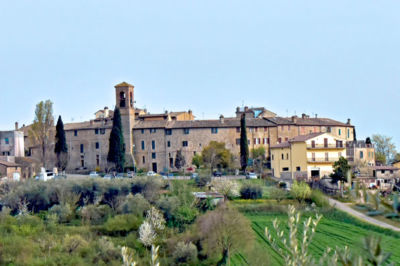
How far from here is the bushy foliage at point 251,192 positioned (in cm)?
3731

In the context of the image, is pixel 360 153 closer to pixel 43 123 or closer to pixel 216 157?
pixel 216 157

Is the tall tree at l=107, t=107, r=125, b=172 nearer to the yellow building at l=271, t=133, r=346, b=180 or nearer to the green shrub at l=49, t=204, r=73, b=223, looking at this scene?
the yellow building at l=271, t=133, r=346, b=180

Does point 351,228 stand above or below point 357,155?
below

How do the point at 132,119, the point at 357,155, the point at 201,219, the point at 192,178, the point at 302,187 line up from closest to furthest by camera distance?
the point at 201,219 → the point at 302,187 → the point at 192,178 → the point at 357,155 → the point at 132,119

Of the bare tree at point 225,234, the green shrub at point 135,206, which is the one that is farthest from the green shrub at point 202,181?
the bare tree at point 225,234

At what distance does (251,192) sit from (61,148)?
21.3 metres

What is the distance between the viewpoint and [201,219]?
29.9m

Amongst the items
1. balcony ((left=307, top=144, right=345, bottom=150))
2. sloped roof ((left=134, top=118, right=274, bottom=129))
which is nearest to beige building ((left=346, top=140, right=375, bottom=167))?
balcony ((left=307, top=144, right=345, bottom=150))

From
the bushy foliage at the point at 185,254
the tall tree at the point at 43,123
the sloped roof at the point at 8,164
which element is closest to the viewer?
the bushy foliage at the point at 185,254

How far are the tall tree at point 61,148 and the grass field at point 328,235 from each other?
75.4ft

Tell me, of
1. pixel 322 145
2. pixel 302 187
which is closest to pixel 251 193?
pixel 302 187

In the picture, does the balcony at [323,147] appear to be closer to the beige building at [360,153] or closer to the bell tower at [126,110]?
the beige building at [360,153]

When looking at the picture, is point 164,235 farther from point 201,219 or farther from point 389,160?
point 389,160

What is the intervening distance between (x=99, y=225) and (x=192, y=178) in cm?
1259
